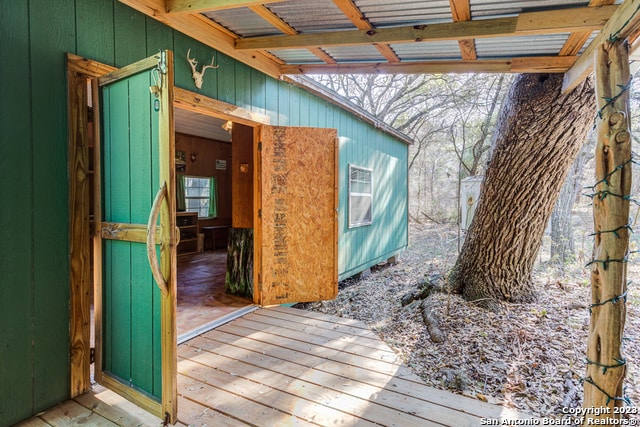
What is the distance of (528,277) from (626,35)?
114 inches

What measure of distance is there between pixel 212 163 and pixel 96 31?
651cm

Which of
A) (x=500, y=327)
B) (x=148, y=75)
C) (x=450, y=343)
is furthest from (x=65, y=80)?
(x=500, y=327)

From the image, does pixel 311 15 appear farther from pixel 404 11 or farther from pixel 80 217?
pixel 80 217

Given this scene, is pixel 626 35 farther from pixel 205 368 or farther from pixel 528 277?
pixel 205 368

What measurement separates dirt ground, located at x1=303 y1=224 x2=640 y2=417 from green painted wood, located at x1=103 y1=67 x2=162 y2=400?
1.85 m

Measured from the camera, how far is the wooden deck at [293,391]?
6.10ft

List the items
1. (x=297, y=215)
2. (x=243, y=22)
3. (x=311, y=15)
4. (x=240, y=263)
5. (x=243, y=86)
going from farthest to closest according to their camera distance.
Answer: (x=240, y=263) < (x=297, y=215) < (x=243, y=86) < (x=243, y=22) < (x=311, y=15)

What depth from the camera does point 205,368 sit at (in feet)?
7.88

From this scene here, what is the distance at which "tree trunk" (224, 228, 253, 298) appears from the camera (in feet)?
13.3

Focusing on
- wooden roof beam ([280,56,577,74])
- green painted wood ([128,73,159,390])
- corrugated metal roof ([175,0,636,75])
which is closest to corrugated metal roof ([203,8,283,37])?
corrugated metal roof ([175,0,636,75])

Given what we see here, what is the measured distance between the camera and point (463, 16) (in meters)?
2.16

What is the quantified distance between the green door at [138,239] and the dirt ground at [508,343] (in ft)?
5.83

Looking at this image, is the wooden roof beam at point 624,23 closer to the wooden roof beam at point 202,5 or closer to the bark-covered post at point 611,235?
the bark-covered post at point 611,235

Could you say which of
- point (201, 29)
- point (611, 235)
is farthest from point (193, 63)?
point (611, 235)
